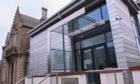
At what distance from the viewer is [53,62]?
770 centimetres

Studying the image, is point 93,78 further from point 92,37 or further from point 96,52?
point 92,37

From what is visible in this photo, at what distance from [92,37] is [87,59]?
1.22 meters

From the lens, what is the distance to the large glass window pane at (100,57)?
6234mm

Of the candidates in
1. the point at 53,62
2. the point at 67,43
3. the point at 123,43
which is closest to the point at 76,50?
the point at 67,43

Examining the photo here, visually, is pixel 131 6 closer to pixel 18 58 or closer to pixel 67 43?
pixel 67 43

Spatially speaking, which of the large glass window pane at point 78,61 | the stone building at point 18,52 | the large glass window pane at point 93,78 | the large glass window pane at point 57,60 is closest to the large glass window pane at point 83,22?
the large glass window pane at point 78,61

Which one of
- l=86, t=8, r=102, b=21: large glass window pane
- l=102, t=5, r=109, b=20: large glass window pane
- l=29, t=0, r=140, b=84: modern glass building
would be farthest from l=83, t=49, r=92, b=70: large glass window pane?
l=102, t=5, r=109, b=20: large glass window pane

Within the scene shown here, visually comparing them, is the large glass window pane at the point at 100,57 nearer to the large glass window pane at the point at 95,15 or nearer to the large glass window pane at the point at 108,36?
the large glass window pane at the point at 108,36

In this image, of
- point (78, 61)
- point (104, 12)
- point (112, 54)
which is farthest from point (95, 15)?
point (78, 61)

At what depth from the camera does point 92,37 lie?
23.2ft

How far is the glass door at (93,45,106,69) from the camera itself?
624cm

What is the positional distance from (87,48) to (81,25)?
50.5 inches

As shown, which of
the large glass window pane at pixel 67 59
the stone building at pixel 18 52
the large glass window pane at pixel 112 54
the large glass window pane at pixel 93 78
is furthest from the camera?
the stone building at pixel 18 52

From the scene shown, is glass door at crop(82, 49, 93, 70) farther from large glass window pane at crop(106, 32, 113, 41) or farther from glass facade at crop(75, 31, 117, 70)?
large glass window pane at crop(106, 32, 113, 41)
